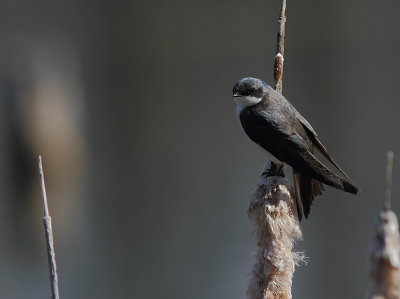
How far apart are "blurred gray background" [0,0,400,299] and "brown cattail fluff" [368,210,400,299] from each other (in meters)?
2.79

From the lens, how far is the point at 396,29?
362 centimetres

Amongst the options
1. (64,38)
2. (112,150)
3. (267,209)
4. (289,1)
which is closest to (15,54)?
(64,38)

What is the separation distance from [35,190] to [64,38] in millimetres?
804

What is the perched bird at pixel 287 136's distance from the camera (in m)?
1.55

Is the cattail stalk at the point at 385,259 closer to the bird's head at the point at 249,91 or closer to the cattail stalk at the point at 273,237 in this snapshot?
the cattail stalk at the point at 273,237

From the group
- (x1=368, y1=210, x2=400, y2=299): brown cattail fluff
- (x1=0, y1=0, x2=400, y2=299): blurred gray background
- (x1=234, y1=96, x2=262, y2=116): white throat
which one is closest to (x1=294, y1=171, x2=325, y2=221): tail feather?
(x1=234, y1=96, x2=262, y2=116): white throat

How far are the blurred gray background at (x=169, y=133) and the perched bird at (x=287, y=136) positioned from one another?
163cm

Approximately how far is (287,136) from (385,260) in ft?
3.23

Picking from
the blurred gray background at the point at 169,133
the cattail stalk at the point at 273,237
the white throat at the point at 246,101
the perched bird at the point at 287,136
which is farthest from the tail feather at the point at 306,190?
the blurred gray background at the point at 169,133

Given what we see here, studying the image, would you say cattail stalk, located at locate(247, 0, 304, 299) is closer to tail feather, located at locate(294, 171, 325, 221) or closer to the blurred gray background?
tail feather, located at locate(294, 171, 325, 221)

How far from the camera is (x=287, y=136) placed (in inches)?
68.1

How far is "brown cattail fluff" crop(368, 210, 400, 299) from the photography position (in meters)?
0.75

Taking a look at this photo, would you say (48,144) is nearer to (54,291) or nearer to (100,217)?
(100,217)

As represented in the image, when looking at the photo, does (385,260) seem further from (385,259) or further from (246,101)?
(246,101)
